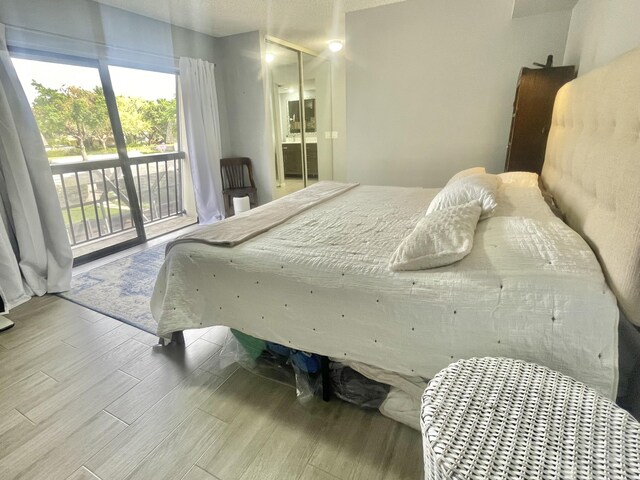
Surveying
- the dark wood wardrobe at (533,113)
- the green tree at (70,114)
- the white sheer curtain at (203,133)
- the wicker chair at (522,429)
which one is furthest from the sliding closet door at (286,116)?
the wicker chair at (522,429)

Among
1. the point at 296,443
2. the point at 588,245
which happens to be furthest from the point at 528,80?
the point at 296,443

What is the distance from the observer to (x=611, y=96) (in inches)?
50.4

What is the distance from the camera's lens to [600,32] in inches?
76.4

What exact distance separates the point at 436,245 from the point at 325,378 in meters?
0.82

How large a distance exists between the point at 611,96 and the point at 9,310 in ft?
12.6

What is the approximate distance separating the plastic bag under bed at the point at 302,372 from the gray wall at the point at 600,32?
6.26 feet

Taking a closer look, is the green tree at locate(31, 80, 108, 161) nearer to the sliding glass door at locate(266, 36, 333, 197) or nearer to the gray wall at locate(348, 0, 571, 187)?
the sliding glass door at locate(266, 36, 333, 197)

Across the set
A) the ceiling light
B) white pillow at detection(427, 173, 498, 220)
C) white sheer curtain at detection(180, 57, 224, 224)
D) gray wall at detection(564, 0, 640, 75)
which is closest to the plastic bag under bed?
white pillow at detection(427, 173, 498, 220)

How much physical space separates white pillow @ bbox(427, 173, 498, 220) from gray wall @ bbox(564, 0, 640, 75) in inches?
31.5

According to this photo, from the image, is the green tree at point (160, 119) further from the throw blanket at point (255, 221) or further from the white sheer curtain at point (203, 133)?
the throw blanket at point (255, 221)

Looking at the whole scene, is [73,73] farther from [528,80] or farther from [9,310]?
[528,80]

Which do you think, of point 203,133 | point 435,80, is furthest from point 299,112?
point 435,80

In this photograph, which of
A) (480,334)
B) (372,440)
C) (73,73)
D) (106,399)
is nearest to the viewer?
(480,334)

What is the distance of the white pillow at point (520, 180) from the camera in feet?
6.87
